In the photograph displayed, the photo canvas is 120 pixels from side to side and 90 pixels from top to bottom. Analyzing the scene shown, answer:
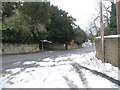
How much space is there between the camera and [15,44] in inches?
1245

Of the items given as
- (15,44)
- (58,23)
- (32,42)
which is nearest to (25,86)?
(15,44)

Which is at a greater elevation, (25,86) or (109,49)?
(109,49)

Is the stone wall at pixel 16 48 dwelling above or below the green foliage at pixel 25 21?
below

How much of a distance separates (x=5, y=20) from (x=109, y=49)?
24.3 m

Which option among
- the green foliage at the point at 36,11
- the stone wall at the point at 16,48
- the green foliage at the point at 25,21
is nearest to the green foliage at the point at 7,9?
the green foliage at the point at 25,21

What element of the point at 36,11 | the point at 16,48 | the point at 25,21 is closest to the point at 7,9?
the point at 25,21

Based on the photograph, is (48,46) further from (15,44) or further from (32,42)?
(15,44)

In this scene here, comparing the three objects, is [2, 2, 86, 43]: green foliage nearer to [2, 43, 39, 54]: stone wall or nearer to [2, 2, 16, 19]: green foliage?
[2, 2, 16, 19]: green foliage

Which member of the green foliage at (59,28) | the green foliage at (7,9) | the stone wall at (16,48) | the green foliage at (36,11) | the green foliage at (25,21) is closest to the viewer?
the stone wall at (16,48)

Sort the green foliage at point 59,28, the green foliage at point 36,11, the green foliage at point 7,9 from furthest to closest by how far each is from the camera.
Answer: the green foliage at point 59,28, the green foliage at point 36,11, the green foliage at point 7,9

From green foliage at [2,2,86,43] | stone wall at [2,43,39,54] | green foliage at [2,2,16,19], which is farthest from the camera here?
green foliage at [2,2,16,19]

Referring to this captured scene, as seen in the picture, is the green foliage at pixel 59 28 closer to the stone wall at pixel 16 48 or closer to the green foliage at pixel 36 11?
the green foliage at pixel 36 11

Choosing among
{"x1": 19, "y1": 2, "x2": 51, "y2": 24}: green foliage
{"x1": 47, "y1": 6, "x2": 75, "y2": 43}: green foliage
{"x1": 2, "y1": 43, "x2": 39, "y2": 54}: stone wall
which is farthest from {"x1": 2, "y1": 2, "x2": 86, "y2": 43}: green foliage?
{"x1": 47, "y1": 6, "x2": 75, "y2": 43}: green foliage

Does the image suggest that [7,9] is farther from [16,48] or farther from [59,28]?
[59,28]
